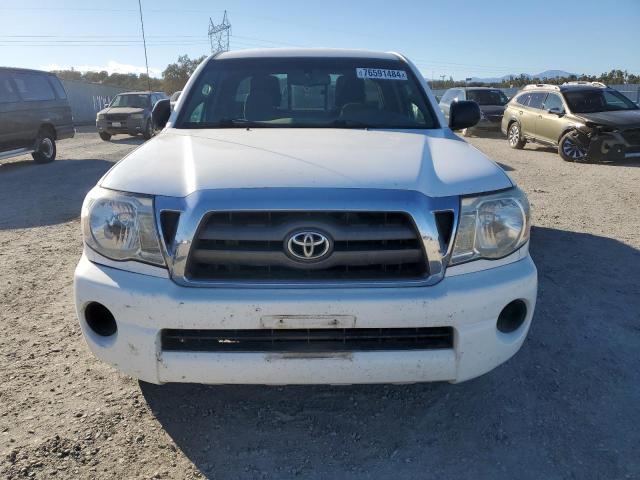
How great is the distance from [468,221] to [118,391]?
1.99 m

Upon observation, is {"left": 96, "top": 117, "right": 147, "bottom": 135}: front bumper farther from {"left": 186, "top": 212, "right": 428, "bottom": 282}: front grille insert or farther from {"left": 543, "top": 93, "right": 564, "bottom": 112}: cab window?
{"left": 186, "top": 212, "right": 428, "bottom": 282}: front grille insert

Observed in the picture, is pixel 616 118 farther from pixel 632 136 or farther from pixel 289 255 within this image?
pixel 289 255

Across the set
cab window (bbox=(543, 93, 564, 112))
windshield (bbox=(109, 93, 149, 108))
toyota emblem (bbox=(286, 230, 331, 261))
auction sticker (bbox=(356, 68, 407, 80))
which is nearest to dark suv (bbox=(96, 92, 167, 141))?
windshield (bbox=(109, 93, 149, 108))

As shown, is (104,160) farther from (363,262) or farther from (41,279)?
(363,262)

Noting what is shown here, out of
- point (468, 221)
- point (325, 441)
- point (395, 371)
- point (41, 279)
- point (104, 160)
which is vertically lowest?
point (104, 160)

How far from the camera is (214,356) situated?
2.10 meters

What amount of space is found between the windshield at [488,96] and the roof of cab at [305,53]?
16720mm

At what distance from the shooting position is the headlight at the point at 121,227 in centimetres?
217

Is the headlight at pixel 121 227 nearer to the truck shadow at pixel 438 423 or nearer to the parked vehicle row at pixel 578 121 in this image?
the truck shadow at pixel 438 423

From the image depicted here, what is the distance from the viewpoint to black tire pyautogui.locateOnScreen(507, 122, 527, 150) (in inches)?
572

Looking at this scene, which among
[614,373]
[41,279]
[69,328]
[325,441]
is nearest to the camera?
[325,441]

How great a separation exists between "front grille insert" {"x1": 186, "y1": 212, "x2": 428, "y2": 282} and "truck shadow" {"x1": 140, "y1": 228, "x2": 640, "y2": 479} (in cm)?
81

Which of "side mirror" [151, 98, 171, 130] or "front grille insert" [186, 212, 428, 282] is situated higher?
"side mirror" [151, 98, 171, 130]

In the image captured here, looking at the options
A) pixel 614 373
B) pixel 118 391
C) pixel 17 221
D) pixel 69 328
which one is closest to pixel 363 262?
pixel 118 391
